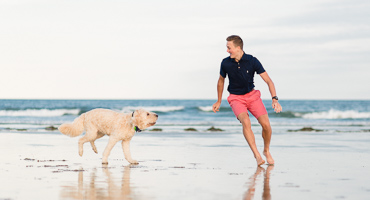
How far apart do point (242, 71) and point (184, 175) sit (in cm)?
194

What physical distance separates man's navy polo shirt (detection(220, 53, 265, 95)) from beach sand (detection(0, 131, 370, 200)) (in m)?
1.19

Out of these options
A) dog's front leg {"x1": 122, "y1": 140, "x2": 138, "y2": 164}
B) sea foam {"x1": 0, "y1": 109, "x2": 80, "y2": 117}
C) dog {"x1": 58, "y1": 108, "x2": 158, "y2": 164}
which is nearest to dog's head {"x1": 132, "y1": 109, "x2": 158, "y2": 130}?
dog {"x1": 58, "y1": 108, "x2": 158, "y2": 164}

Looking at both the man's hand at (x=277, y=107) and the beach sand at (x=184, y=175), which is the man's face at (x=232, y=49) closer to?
the man's hand at (x=277, y=107)

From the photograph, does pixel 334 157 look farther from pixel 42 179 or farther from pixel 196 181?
Result: pixel 42 179

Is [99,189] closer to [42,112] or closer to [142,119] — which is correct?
[142,119]

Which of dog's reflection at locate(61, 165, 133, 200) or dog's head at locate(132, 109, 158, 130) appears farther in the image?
dog's head at locate(132, 109, 158, 130)

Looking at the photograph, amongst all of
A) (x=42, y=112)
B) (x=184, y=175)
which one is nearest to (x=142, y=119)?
(x=184, y=175)

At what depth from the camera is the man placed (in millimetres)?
7922

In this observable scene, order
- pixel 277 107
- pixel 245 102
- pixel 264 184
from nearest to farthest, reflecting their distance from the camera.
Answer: pixel 264 184 → pixel 277 107 → pixel 245 102

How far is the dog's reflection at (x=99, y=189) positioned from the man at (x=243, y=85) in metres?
2.23

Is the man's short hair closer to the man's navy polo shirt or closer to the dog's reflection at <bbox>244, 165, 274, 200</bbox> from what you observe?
the man's navy polo shirt


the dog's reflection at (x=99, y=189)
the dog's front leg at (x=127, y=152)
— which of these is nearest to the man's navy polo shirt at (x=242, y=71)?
the dog's front leg at (x=127, y=152)

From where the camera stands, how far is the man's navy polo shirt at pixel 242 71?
7957 millimetres

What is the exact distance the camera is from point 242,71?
794 cm
